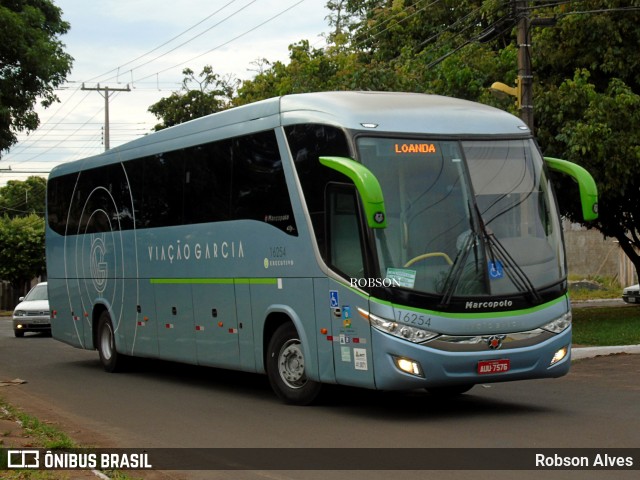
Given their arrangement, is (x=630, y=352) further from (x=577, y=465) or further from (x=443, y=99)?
(x=577, y=465)

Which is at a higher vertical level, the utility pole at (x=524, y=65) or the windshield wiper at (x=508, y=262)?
the utility pole at (x=524, y=65)

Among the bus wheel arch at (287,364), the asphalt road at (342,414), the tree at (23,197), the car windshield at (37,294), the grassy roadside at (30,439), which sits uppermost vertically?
the tree at (23,197)

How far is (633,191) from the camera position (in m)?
27.2

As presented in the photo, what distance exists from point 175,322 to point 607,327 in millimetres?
11765

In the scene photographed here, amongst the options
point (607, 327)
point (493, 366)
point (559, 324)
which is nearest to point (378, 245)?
point (493, 366)

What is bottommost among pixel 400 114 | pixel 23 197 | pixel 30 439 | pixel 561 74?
pixel 30 439

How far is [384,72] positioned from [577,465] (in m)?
18.1

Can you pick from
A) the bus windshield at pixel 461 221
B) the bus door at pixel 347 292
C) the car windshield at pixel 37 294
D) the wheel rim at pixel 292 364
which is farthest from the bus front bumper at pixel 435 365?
the car windshield at pixel 37 294

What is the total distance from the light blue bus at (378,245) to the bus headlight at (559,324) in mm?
22

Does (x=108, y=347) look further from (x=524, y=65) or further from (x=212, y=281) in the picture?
(x=524, y=65)

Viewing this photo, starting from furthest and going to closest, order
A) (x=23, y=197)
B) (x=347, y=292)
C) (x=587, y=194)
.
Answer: (x=23, y=197), (x=587, y=194), (x=347, y=292)

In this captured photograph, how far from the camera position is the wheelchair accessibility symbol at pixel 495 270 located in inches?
472

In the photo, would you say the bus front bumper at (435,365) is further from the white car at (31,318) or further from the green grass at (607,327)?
the white car at (31,318)

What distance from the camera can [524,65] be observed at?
1994 centimetres
